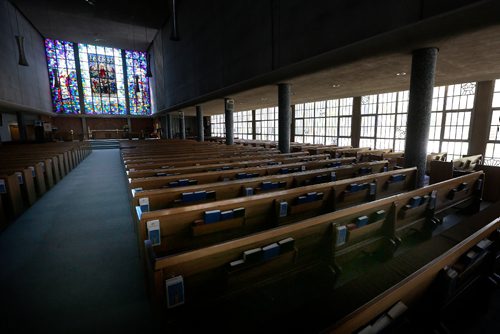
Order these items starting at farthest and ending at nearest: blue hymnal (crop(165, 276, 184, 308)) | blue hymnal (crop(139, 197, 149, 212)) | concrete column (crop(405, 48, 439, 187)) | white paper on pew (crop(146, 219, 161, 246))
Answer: concrete column (crop(405, 48, 439, 187)), blue hymnal (crop(139, 197, 149, 212)), white paper on pew (crop(146, 219, 161, 246)), blue hymnal (crop(165, 276, 184, 308))

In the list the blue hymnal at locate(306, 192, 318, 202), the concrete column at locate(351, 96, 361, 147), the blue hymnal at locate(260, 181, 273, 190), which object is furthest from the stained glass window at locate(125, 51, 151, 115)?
the blue hymnal at locate(306, 192, 318, 202)

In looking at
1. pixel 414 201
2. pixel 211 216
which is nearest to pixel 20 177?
pixel 211 216

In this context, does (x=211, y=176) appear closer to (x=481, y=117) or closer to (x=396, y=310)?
(x=396, y=310)

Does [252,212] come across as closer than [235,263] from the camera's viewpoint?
No

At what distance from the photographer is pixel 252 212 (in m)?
2.21

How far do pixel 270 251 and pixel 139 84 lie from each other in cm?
2388

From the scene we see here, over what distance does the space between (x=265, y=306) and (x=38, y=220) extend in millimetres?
3738

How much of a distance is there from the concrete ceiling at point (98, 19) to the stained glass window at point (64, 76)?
1.42 metres

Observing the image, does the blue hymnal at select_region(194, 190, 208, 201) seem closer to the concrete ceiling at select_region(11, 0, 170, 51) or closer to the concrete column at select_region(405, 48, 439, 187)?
the concrete column at select_region(405, 48, 439, 187)

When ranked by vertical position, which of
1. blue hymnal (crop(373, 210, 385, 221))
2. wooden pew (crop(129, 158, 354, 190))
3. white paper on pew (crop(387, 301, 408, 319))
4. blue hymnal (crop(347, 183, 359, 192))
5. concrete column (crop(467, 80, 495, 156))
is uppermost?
concrete column (crop(467, 80, 495, 156))

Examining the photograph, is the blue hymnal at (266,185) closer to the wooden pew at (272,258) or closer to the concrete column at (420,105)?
the wooden pew at (272,258)

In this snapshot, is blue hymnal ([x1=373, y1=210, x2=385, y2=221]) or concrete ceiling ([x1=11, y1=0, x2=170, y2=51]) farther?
concrete ceiling ([x1=11, y1=0, x2=170, y2=51])

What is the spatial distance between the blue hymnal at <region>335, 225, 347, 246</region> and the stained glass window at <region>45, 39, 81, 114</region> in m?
22.7

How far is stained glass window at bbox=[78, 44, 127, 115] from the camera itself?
19938mm
